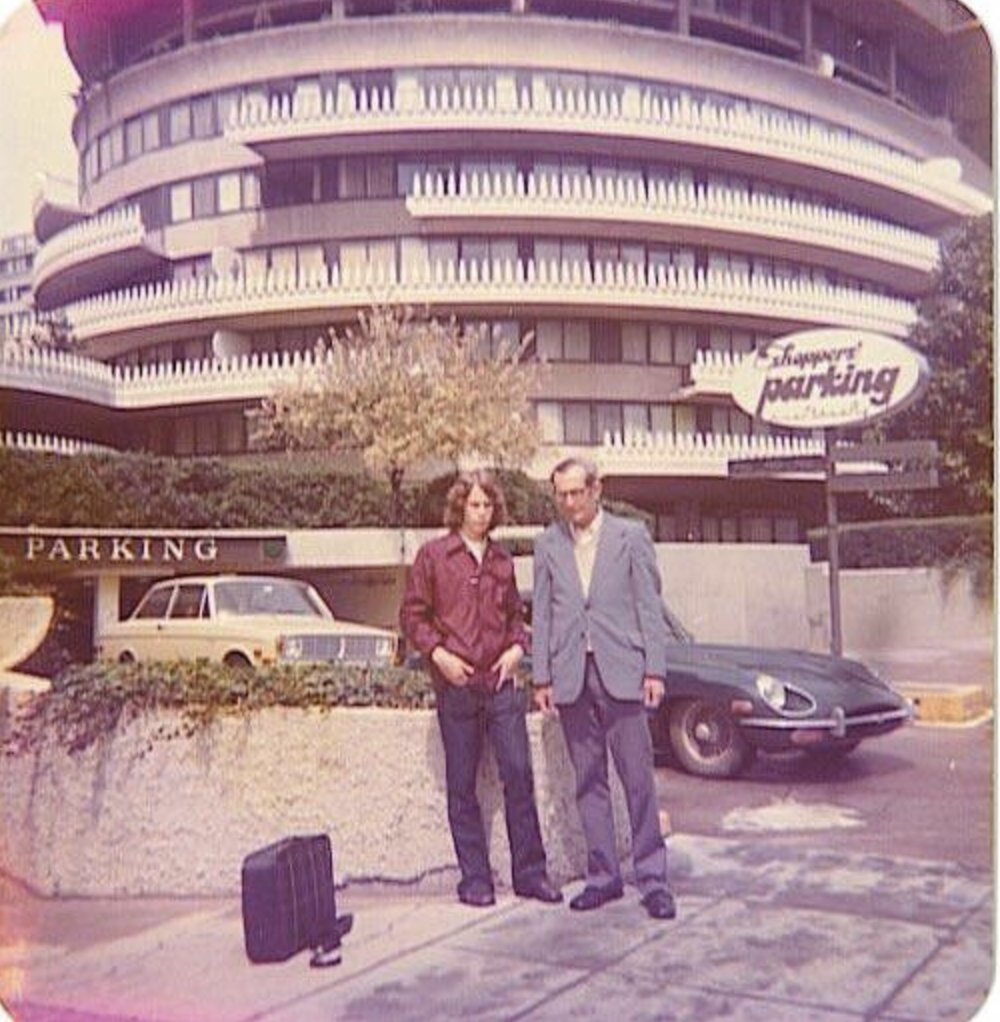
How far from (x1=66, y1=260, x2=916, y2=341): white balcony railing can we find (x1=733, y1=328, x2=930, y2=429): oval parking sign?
4cm

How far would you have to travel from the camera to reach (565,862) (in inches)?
102

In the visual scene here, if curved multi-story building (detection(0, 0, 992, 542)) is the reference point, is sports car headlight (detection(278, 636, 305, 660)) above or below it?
below

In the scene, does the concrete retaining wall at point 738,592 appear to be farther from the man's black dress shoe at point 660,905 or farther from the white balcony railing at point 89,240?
the white balcony railing at point 89,240

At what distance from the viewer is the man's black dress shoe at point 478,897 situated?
255 cm

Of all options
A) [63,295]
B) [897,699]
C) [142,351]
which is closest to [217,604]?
[142,351]

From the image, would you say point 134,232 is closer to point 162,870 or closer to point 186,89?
point 186,89

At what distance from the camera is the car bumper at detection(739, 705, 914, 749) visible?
2488 mm

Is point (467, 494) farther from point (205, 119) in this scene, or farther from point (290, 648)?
point (205, 119)

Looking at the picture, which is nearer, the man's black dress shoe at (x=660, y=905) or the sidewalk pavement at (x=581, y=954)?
the sidewalk pavement at (x=581, y=954)

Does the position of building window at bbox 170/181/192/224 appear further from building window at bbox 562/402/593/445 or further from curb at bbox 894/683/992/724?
curb at bbox 894/683/992/724

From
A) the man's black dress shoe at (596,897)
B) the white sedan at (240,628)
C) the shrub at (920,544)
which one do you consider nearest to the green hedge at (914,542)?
the shrub at (920,544)

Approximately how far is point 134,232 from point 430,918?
5.38 feet

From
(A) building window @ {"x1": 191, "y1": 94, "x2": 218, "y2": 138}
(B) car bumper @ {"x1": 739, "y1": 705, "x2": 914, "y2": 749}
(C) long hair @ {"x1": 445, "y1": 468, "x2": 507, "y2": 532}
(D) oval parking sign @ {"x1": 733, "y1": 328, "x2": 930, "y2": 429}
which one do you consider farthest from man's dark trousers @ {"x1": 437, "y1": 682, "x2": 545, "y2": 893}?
(A) building window @ {"x1": 191, "y1": 94, "x2": 218, "y2": 138}

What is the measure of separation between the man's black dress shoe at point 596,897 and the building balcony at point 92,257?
65.4 inches
